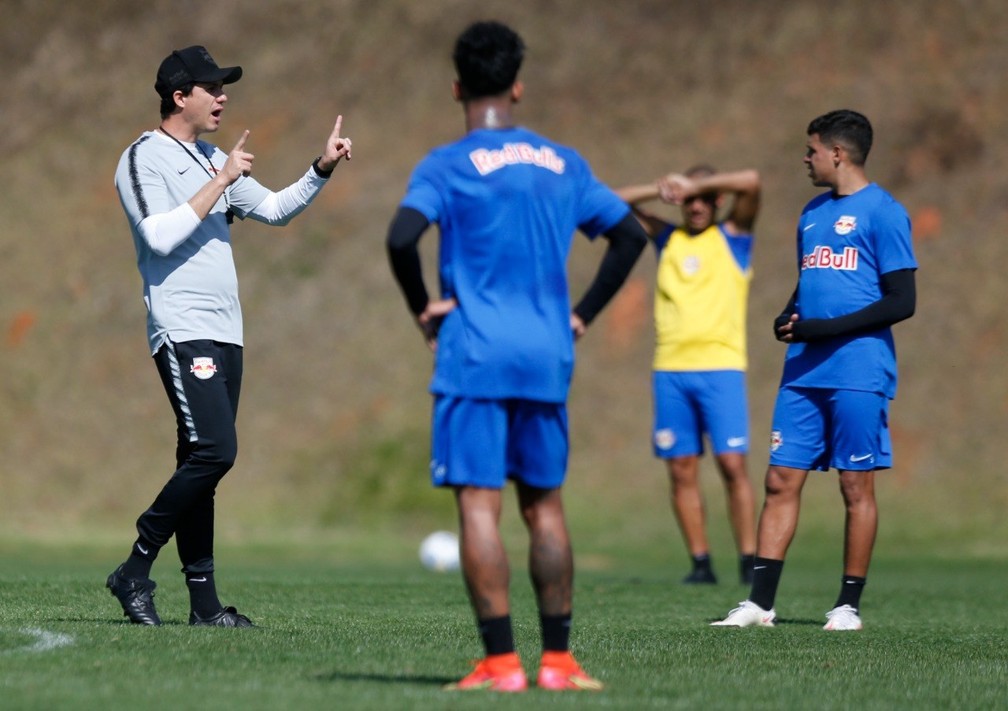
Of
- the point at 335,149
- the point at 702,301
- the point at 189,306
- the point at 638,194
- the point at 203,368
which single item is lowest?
the point at 203,368

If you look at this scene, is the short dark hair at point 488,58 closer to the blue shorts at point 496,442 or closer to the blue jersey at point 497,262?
the blue jersey at point 497,262

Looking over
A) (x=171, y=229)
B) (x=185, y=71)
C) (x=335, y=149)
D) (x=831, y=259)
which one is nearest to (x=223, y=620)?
(x=171, y=229)

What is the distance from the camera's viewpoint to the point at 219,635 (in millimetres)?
6547

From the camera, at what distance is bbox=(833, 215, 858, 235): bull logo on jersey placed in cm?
794

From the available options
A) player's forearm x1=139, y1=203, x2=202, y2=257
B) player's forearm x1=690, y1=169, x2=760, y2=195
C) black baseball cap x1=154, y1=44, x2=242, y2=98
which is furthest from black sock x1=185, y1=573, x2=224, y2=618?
player's forearm x1=690, y1=169, x2=760, y2=195

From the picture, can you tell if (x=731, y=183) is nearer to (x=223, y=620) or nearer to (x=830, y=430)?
(x=830, y=430)

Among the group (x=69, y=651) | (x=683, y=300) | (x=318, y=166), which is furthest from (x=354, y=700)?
(x=683, y=300)

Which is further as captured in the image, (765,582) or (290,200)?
(765,582)

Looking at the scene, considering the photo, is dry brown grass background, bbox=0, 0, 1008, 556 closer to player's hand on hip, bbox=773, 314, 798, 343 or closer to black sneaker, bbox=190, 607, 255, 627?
player's hand on hip, bbox=773, 314, 798, 343

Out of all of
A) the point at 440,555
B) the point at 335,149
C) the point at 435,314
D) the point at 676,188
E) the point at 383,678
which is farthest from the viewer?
the point at 440,555

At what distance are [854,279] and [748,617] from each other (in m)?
1.80

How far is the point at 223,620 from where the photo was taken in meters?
7.14

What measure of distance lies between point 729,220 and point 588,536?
7.14 m

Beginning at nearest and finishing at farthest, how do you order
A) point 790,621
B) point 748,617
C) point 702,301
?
1. point 748,617
2. point 790,621
3. point 702,301
